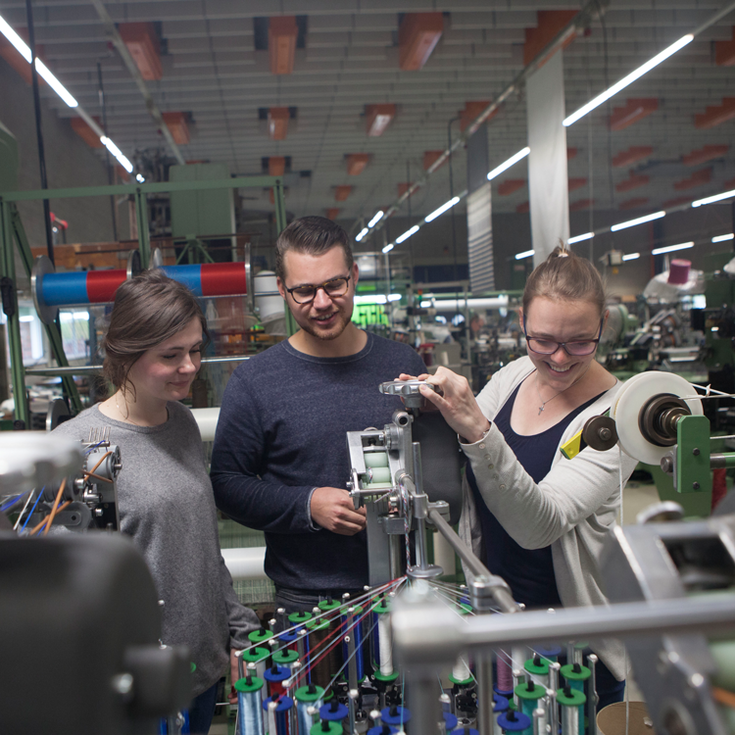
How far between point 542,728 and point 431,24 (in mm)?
5296

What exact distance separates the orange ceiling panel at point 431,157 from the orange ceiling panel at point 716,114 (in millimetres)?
3389

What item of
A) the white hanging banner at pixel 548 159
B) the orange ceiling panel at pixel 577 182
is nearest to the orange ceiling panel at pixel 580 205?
the orange ceiling panel at pixel 577 182

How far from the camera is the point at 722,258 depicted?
173 inches

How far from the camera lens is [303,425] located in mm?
1431

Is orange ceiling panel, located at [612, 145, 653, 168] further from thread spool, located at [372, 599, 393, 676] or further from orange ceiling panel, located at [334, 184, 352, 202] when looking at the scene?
thread spool, located at [372, 599, 393, 676]

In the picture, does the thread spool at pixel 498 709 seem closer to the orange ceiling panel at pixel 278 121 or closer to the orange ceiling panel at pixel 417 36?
→ the orange ceiling panel at pixel 417 36

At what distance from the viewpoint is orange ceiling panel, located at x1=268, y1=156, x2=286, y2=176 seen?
9.28 meters

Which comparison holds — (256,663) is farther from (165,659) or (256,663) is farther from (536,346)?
(536,346)

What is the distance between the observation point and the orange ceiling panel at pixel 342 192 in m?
11.6

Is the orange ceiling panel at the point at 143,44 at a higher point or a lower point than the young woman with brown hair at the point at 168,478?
higher

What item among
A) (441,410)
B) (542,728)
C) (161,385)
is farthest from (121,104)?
(542,728)

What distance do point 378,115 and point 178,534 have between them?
6.73m

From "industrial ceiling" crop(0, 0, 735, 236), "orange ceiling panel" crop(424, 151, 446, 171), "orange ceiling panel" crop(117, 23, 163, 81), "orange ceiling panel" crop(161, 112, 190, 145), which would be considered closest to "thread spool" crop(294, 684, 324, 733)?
"industrial ceiling" crop(0, 0, 735, 236)

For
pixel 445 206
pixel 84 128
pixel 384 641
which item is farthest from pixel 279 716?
pixel 445 206
